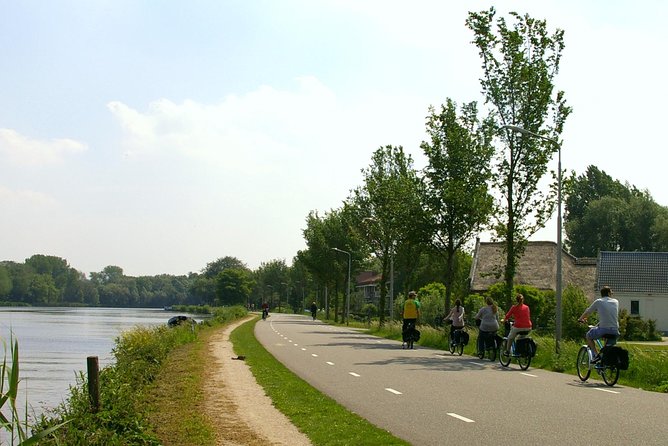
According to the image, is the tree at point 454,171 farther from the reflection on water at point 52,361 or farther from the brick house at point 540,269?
the brick house at point 540,269

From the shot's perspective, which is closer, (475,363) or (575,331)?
(475,363)

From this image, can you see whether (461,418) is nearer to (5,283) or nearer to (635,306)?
(635,306)

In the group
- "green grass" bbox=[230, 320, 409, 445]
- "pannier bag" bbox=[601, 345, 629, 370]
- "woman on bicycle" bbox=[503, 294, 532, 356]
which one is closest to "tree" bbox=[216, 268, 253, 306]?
"woman on bicycle" bbox=[503, 294, 532, 356]

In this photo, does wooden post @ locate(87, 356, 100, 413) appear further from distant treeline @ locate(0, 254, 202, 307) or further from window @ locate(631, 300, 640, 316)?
Result: distant treeline @ locate(0, 254, 202, 307)

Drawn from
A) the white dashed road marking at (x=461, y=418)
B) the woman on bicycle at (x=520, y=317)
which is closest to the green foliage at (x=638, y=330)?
the woman on bicycle at (x=520, y=317)

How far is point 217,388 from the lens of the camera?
1481 cm

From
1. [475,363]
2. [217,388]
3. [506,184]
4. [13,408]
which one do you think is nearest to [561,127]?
[506,184]

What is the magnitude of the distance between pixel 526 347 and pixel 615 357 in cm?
397

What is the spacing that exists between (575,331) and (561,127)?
1762 cm

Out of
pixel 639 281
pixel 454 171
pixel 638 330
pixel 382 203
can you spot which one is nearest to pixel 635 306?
pixel 639 281

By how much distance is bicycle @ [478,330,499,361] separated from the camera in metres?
21.5

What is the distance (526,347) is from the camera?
61.9 feet

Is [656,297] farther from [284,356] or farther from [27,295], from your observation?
[27,295]

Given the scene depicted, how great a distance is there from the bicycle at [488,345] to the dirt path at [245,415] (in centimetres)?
726
